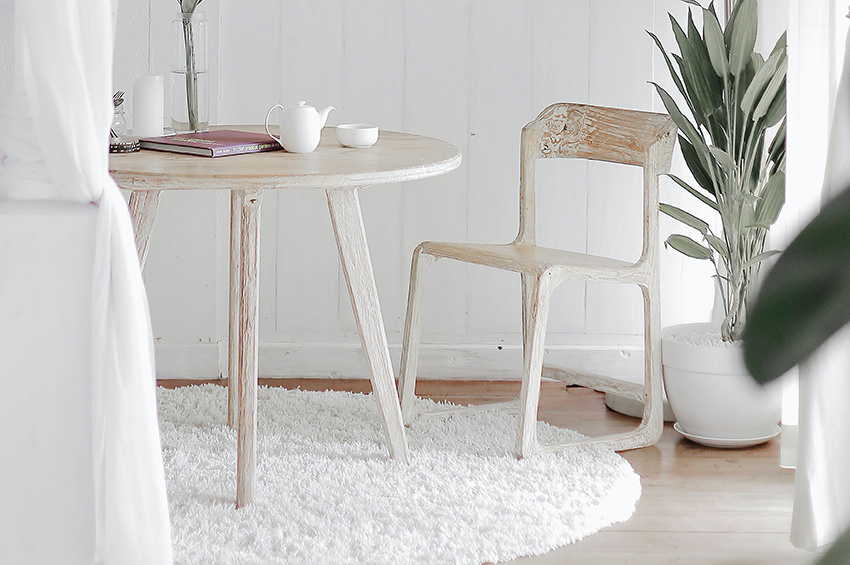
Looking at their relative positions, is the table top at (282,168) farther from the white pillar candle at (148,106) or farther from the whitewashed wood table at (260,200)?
the white pillar candle at (148,106)

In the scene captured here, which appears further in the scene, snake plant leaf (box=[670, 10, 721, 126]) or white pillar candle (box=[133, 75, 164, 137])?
snake plant leaf (box=[670, 10, 721, 126])

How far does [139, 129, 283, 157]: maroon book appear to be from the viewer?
78.2 inches

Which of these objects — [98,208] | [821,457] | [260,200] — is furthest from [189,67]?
[821,457]

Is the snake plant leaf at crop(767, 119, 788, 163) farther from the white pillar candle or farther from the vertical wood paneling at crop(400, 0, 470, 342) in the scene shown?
the white pillar candle

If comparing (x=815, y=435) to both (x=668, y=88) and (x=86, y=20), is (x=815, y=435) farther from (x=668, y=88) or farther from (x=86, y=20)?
(x=668, y=88)

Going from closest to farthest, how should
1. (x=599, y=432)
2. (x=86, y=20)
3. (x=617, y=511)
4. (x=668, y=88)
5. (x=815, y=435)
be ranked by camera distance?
(x=86, y=20)
(x=815, y=435)
(x=617, y=511)
(x=599, y=432)
(x=668, y=88)

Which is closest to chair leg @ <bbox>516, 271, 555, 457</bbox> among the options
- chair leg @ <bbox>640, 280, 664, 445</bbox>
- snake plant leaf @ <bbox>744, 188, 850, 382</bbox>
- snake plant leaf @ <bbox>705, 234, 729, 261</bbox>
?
chair leg @ <bbox>640, 280, 664, 445</bbox>

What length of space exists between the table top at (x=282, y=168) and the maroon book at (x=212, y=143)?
20 millimetres

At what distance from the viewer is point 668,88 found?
2.96 meters

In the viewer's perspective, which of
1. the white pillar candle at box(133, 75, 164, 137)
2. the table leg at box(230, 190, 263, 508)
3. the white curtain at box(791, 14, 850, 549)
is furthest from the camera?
the white pillar candle at box(133, 75, 164, 137)

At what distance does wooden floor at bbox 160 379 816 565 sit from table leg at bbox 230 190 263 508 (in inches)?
22.6

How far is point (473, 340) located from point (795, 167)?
127 cm

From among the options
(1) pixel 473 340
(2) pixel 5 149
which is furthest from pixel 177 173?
(1) pixel 473 340

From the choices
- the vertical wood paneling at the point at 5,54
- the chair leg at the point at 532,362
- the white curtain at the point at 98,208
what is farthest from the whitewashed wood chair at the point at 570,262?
the vertical wood paneling at the point at 5,54
